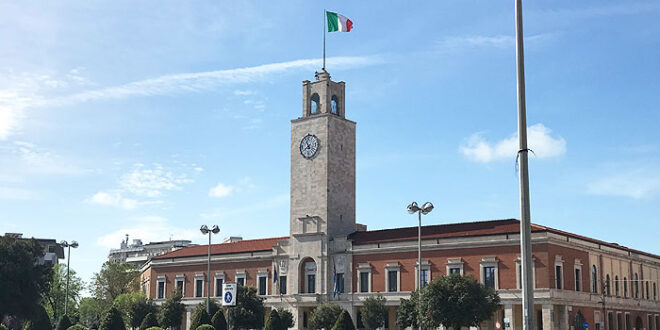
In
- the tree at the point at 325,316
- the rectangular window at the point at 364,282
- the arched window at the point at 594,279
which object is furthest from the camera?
the rectangular window at the point at 364,282

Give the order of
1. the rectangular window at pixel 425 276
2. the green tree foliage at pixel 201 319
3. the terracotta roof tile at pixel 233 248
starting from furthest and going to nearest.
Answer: the terracotta roof tile at pixel 233 248 < the rectangular window at pixel 425 276 < the green tree foliage at pixel 201 319

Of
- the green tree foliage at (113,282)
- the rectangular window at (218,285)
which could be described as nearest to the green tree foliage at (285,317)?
the rectangular window at (218,285)

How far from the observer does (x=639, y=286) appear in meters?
73.8

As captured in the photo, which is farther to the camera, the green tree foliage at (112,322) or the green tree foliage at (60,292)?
the green tree foliage at (60,292)

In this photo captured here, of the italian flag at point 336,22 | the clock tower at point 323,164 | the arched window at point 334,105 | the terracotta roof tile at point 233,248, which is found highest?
the italian flag at point 336,22

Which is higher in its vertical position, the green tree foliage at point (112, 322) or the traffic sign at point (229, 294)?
the traffic sign at point (229, 294)

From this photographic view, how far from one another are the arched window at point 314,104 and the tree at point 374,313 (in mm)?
21565

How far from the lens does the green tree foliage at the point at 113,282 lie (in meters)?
101

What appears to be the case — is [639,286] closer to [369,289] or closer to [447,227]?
[447,227]

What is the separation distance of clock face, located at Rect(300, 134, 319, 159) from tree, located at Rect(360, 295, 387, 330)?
1730 centimetres

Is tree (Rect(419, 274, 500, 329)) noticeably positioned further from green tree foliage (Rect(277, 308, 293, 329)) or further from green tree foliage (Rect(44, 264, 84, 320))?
green tree foliage (Rect(44, 264, 84, 320))

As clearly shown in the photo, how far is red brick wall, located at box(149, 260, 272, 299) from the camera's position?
80.0 metres

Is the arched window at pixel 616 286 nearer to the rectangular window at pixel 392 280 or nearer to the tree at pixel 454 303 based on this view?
the tree at pixel 454 303

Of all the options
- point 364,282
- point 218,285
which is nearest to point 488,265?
point 364,282
